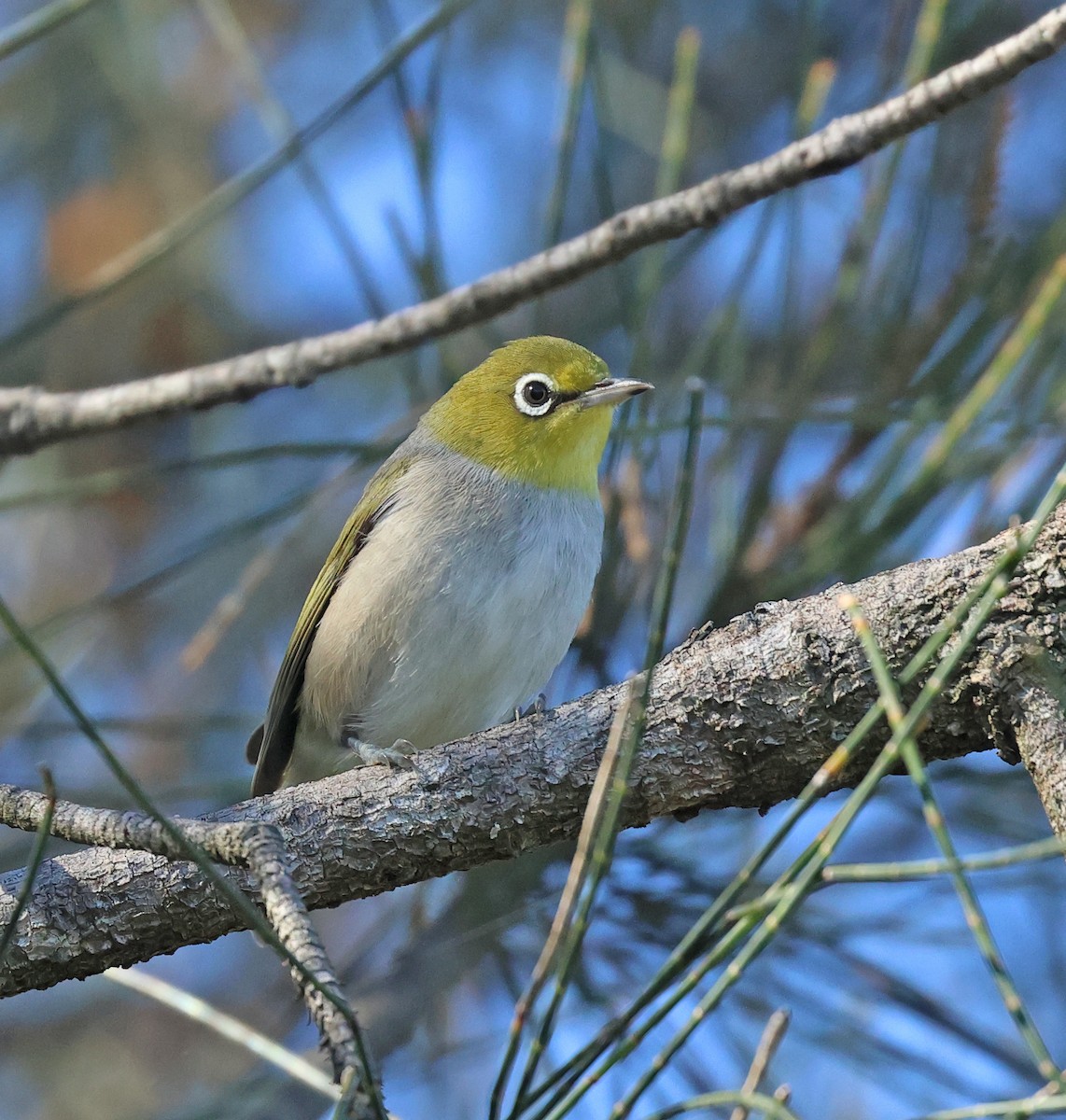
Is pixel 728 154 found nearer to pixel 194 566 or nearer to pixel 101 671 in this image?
pixel 194 566

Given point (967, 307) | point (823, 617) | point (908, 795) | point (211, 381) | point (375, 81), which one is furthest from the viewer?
point (908, 795)

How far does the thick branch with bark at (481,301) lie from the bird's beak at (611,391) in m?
1.94

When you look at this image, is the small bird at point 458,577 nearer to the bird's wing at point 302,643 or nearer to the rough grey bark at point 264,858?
the bird's wing at point 302,643

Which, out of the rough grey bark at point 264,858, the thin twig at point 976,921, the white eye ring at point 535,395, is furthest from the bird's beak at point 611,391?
the thin twig at point 976,921

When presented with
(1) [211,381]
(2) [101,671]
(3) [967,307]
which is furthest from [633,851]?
(2) [101,671]

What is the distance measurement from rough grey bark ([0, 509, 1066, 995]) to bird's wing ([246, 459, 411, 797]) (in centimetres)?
149

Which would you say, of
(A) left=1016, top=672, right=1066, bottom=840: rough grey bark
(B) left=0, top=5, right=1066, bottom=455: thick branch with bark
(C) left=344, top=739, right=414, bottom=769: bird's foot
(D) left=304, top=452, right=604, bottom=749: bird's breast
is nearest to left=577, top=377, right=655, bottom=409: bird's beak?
(D) left=304, top=452, right=604, bottom=749: bird's breast

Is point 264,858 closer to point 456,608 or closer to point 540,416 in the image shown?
point 456,608

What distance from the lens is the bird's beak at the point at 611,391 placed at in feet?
12.9

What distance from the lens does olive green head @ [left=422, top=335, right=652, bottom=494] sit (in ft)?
14.1

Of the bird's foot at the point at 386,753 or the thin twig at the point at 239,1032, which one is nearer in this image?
the thin twig at the point at 239,1032

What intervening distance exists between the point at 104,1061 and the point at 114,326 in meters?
3.95

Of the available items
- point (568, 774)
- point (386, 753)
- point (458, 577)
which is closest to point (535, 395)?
point (458, 577)

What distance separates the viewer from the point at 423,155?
11.9 feet
